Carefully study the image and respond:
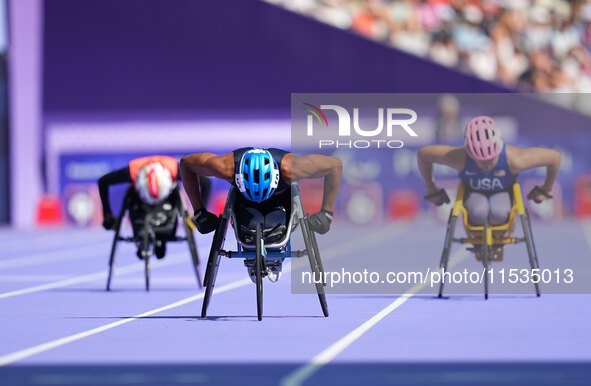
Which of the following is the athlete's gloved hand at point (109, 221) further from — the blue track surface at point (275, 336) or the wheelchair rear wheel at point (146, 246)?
the blue track surface at point (275, 336)

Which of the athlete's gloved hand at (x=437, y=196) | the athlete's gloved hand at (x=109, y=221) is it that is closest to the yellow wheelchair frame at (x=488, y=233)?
the athlete's gloved hand at (x=437, y=196)

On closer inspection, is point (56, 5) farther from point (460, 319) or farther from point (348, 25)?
point (460, 319)

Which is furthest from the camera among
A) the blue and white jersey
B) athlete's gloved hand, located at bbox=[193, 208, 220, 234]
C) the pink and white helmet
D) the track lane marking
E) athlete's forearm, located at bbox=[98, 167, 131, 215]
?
the track lane marking

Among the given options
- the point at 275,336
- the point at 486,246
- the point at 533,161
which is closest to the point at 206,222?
the point at 275,336

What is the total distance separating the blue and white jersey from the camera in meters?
11.8

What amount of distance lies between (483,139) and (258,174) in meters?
2.75

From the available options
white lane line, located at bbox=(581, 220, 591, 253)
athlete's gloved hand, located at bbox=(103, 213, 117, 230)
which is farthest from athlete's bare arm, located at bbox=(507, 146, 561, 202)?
white lane line, located at bbox=(581, 220, 591, 253)

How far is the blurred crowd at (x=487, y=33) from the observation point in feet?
101

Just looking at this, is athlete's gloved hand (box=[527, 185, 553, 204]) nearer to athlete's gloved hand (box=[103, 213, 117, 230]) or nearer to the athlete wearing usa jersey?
the athlete wearing usa jersey

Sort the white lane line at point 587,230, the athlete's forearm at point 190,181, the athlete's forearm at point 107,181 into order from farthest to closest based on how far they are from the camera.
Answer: the white lane line at point 587,230, the athlete's forearm at point 107,181, the athlete's forearm at point 190,181

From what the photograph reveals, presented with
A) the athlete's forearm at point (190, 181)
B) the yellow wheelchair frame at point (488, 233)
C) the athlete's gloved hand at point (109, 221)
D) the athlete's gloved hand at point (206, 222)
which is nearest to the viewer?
the athlete's gloved hand at point (206, 222)

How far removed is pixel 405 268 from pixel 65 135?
54.6ft

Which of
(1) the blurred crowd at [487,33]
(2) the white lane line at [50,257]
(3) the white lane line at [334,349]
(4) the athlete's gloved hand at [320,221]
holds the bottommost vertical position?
(3) the white lane line at [334,349]

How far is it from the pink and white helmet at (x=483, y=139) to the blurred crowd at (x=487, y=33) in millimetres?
18510
